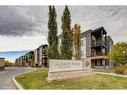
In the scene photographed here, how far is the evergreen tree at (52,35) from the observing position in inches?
242

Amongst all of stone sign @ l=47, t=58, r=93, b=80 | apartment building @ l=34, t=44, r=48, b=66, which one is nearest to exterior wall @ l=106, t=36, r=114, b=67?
stone sign @ l=47, t=58, r=93, b=80

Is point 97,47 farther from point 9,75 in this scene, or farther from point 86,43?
point 9,75

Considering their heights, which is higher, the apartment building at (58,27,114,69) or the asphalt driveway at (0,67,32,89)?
the apartment building at (58,27,114,69)

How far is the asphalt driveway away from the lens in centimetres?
590

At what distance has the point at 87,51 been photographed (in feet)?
23.2

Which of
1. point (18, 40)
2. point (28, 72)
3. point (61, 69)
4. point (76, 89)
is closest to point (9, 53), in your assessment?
point (18, 40)

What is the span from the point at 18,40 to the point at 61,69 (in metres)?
1.31

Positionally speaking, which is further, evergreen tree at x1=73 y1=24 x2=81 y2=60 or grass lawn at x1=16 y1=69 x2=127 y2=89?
evergreen tree at x1=73 y1=24 x2=81 y2=60

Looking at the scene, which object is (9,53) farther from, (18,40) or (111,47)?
(111,47)

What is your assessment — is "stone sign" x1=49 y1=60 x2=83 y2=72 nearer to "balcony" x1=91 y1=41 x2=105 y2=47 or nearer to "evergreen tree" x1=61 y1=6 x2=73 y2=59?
"evergreen tree" x1=61 y1=6 x2=73 y2=59

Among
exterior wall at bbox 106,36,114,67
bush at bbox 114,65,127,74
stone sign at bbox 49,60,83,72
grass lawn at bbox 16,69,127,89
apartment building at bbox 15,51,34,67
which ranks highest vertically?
exterior wall at bbox 106,36,114,67

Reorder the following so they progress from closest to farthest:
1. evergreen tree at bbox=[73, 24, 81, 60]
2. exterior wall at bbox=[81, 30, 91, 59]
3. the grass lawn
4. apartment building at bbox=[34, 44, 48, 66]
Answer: the grass lawn < apartment building at bbox=[34, 44, 48, 66] < evergreen tree at bbox=[73, 24, 81, 60] < exterior wall at bbox=[81, 30, 91, 59]

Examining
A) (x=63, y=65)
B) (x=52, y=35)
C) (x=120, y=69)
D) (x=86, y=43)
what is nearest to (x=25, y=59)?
(x=52, y=35)

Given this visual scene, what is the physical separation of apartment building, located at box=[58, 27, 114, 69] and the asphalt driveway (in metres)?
1.63
